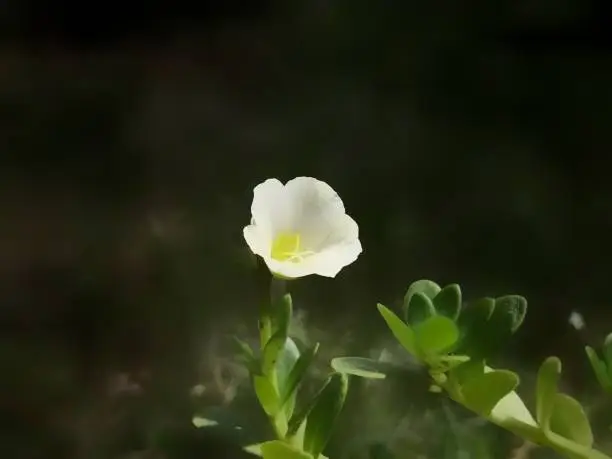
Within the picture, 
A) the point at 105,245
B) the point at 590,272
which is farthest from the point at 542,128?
the point at 105,245

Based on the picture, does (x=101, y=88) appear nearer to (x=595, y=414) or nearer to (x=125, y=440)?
(x=125, y=440)

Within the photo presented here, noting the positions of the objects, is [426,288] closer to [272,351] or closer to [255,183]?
[272,351]

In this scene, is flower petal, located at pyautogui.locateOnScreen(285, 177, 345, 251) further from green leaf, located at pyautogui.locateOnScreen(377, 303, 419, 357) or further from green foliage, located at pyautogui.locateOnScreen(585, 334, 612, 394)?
green foliage, located at pyautogui.locateOnScreen(585, 334, 612, 394)

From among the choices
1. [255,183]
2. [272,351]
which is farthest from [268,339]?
[255,183]

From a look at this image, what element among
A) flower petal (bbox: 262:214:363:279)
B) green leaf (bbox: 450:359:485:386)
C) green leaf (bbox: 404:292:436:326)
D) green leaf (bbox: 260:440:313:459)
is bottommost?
green leaf (bbox: 260:440:313:459)

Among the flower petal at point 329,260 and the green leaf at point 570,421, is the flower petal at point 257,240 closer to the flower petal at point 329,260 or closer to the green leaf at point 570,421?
the flower petal at point 329,260

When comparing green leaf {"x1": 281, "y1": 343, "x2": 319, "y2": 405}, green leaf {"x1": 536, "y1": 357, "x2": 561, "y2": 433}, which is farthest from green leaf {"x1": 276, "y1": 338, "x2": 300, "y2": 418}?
green leaf {"x1": 536, "y1": 357, "x2": 561, "y2": 433}
